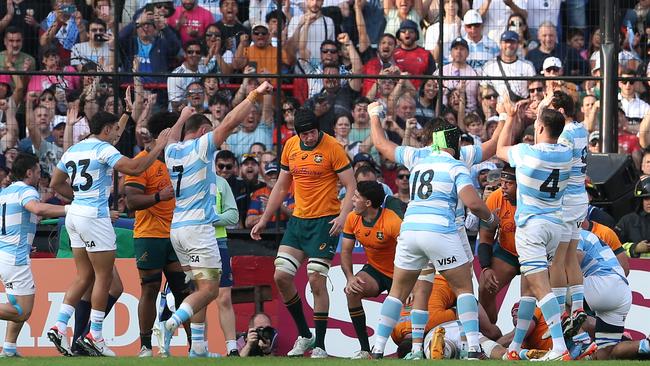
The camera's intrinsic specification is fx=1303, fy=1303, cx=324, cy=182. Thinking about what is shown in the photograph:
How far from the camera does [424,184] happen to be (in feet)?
37.0

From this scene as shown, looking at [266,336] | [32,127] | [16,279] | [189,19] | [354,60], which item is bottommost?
[266,336]

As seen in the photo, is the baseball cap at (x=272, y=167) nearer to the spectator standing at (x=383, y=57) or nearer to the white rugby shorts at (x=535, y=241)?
the spectator standing at (x=383, y=57)

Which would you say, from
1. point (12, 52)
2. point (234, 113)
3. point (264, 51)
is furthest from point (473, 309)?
point (12, 52)

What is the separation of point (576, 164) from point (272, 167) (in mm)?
4774

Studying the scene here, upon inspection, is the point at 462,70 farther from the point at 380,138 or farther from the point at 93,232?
the point at 93,232

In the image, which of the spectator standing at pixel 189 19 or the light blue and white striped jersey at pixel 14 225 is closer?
Answer: the light blue and white striped jersey at pixel 14 225

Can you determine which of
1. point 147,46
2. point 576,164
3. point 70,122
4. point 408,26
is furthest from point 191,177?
point 408,26

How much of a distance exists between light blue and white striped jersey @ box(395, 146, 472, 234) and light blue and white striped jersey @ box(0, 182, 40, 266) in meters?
3.77

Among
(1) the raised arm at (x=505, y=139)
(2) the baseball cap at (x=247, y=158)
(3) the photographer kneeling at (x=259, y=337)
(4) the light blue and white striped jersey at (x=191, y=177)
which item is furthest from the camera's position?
(2) the baseball cap at (x=247, y=158)

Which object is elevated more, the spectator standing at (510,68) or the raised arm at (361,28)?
the raised arm at (361,28)

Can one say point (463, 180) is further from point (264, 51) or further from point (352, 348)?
point (264, 51)

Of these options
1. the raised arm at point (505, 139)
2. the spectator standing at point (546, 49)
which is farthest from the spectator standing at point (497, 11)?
the raised arm at point (505, 139)

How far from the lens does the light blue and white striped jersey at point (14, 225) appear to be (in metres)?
12.5

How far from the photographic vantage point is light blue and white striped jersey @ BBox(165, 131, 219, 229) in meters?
11.7
